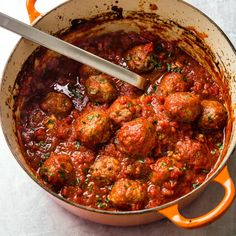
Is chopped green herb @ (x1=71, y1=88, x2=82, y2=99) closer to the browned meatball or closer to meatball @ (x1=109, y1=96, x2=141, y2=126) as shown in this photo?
the browned meatball

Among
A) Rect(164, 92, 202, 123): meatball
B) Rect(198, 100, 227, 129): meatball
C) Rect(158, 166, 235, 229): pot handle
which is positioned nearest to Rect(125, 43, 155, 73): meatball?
Rect(164, 92, 202, 123): meatball

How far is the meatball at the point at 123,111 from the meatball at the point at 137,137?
3.7 inches

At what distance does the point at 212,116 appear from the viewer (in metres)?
3.23

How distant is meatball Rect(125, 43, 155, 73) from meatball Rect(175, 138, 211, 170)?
635 millimetres

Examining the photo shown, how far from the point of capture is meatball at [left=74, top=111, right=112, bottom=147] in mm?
3092

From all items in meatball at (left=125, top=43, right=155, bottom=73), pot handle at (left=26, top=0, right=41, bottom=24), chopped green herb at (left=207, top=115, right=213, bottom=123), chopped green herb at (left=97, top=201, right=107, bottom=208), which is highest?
meatball at (left=125, top=43, right=155, bottom=73)

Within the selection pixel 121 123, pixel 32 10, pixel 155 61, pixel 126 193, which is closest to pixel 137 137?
pixel 121 123

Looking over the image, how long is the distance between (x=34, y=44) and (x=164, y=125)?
108 cm

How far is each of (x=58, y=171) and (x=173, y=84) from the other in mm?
1018

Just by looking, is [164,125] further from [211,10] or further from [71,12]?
[211,10]

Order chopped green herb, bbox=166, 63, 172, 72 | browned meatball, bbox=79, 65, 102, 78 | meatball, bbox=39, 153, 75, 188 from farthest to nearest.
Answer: chopped green herb, bbox=166, 63, 172, 72 < browned meatball, bbox=79, 65, 102, 78 < meatball, bbox=39, 153, 75, 188

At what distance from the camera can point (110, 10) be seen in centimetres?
352

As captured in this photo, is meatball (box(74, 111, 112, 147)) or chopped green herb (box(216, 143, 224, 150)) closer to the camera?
meatball (box(74, 111, 112, 147))

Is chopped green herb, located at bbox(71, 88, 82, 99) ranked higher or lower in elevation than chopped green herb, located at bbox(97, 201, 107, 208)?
higher
